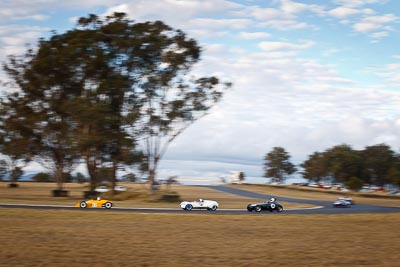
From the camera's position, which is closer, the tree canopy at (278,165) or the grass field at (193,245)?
the grass field at (193,245)

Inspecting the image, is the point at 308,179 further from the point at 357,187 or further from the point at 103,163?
the point at 103,163

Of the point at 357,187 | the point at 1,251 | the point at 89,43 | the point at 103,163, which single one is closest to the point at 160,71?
the point at 89,43

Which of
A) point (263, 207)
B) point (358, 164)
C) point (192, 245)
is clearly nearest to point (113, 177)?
point (263, 207)

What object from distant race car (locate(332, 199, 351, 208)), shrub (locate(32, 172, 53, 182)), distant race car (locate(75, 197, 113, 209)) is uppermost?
shrub (locate(32, 172, 53, 182))

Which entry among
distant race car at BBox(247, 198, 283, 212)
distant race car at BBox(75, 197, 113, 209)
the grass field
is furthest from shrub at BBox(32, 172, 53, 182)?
the grass field

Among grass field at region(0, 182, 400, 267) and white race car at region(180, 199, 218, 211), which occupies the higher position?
grass field at region(0, 182, 400, 267)

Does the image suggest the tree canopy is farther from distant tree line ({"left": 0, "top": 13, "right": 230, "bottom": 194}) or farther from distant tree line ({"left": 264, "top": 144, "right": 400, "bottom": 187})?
distant tree line ({"left": 0, "top": 13, "right": 230, "bottom": 194})

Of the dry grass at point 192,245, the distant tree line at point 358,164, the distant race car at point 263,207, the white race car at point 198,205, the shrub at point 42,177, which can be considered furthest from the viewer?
the shrub at point 42,177

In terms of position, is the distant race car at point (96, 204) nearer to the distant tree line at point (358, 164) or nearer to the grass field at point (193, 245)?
the grass field at point (193, 245)

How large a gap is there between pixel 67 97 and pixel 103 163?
27.4 ft

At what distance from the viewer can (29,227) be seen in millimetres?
18812

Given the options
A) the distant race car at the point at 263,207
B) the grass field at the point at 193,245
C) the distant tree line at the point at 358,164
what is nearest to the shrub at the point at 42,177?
the distant tree line at the point at 358,164

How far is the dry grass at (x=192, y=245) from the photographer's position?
→ 12.1 meters

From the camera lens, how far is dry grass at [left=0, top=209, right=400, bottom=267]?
12102 millimetres
